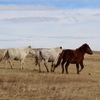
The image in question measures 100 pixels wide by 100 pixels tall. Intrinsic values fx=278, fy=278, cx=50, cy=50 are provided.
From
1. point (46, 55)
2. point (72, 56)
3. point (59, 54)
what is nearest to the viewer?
point (72, 56)

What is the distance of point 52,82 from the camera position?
1325 cm

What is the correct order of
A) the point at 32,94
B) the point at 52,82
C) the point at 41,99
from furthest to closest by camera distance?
the point at 52,82 < the point at 32,94 < the point at 41,99

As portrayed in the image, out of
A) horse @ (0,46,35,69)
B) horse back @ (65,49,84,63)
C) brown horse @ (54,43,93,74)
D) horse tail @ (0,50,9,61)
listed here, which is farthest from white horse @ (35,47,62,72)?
horse tail @ (0,50,9,61)

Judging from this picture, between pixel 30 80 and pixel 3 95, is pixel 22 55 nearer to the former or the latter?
pixel 30 80

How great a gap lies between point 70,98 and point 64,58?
28.8 feet

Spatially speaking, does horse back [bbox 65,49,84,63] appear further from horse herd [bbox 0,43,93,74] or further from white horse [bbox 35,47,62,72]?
white horse [bbox 35,47,62,72]

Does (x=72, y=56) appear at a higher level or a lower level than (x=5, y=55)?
higher

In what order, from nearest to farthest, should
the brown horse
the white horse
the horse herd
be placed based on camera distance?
1. the brown horse
2. the horse herd
3. the white horse

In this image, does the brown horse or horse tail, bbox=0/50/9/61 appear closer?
the brown horse

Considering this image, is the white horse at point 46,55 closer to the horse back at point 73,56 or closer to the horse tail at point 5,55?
the horse back at point 73,56

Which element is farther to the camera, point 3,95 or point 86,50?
point 86,50

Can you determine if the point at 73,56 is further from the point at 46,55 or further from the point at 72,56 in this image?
the point at 46,55

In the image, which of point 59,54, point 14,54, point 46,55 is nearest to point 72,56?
point 59,54

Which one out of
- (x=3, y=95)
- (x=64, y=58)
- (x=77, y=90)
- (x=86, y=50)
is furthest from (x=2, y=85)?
(x=86, y=50)
